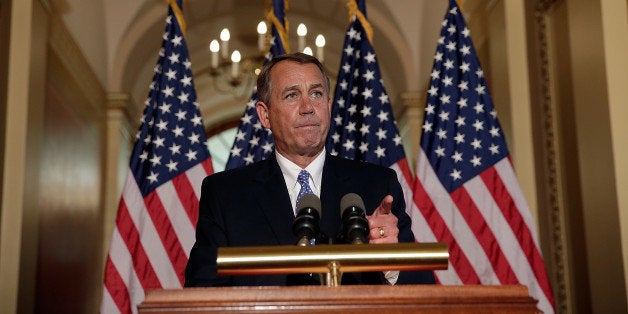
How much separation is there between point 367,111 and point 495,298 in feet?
12.4

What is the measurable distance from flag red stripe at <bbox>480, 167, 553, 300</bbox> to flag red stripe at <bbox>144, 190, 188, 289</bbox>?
201 cm

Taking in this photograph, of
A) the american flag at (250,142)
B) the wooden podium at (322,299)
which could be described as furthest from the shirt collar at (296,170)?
the american flag at (250,142)

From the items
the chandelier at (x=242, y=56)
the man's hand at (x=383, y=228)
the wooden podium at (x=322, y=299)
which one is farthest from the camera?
the chandelier at (x=242, y=56)

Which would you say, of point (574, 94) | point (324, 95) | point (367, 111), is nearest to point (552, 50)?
point (574, 94)

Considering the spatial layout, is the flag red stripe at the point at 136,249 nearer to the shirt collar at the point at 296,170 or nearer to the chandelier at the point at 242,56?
the shirt collar at the point at 296,170

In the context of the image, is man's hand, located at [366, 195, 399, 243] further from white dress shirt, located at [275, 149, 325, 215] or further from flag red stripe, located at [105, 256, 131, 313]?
Answer: flag red stripe, located at [105, 256, 131, 313]

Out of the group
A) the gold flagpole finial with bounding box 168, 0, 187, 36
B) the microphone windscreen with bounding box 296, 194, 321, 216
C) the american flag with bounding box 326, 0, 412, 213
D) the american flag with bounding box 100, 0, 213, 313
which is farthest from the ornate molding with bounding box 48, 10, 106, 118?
the microphone windscreen with bounding box 296, 194, 321, 216

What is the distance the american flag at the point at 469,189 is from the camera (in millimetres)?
4805

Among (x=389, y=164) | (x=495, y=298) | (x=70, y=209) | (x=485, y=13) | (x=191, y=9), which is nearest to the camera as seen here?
(x=495, y=298)

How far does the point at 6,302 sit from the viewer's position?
603cm

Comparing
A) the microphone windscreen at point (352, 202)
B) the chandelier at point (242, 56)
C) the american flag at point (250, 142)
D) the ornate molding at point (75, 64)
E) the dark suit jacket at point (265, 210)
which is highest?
the chandelier at point (242, 56)

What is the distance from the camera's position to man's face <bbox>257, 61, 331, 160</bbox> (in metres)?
2.81

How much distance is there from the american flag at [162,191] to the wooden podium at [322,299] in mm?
3295

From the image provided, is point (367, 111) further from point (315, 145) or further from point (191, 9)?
point (191, 9)
